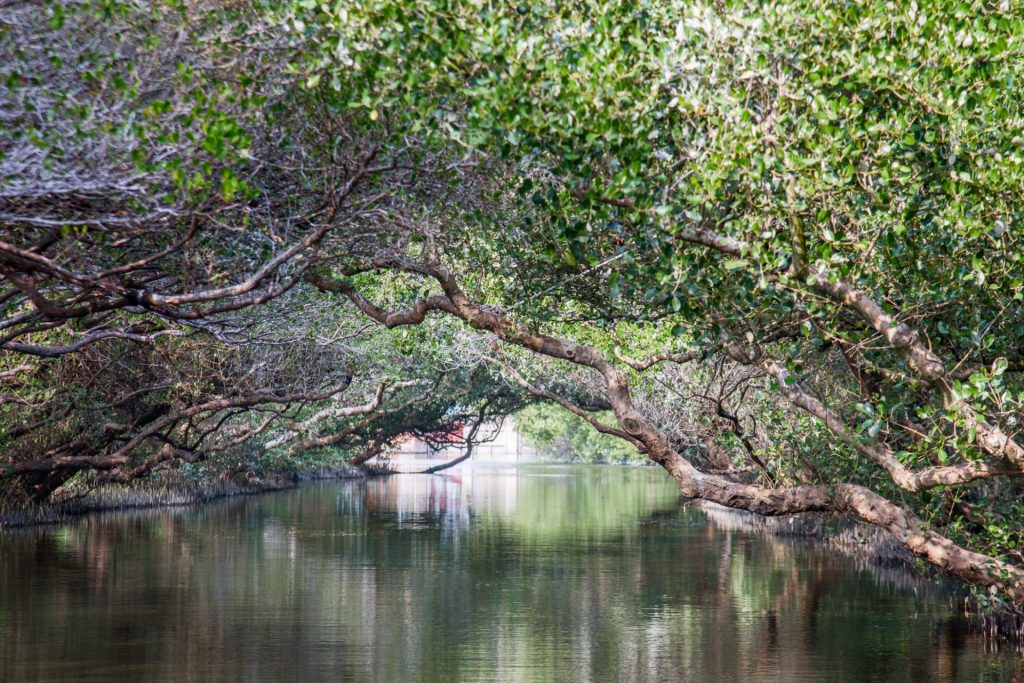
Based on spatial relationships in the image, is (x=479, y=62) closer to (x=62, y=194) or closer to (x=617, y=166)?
(x=617, y=166)

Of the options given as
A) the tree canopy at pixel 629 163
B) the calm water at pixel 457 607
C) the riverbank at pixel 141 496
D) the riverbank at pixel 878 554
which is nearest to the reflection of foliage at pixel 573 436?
the riverbank at pixel 141 496

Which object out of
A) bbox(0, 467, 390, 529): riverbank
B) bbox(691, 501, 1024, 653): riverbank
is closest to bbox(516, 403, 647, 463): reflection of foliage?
bbox(0, 467, 390, 529): riverbank

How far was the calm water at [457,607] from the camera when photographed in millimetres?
15844

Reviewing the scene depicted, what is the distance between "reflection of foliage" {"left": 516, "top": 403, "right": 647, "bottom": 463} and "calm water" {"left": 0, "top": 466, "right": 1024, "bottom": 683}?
36579mm

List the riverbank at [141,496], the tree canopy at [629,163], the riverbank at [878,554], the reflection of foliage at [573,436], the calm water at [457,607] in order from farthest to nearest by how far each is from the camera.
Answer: the reflection of foliage at [573,436]
the riverbank at [141,496]
the riverbank at [878,554]
the calm water at [457,607]
the tree canopy at [629,163]

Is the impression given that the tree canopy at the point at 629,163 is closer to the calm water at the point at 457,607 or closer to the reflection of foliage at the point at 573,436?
the calm water at the point at 457,607

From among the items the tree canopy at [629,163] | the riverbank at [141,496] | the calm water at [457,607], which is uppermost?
the tree canopy at [629,163]

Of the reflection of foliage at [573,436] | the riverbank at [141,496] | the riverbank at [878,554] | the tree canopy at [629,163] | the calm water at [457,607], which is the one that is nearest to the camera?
the tree canopy at [629,163]

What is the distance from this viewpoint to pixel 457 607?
21.1m

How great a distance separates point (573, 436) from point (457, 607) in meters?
87.4

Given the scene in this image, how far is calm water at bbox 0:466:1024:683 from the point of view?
624 inches

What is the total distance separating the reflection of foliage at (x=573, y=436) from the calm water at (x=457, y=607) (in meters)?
36.6

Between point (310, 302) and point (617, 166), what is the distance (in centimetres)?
1175

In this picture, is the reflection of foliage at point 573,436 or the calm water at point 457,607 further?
the reflection of foliage at point 573,436
